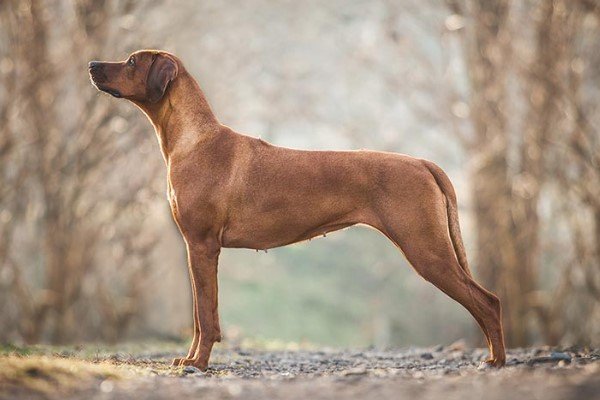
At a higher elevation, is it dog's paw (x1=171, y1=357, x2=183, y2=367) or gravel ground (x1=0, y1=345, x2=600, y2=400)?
gravel ground (x1=0, y1=345, x2=600, y2=400)

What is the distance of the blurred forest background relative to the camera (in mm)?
13109

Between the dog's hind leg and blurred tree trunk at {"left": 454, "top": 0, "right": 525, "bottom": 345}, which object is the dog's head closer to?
the dog's hind leg

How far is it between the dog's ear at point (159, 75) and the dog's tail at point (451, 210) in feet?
7.21

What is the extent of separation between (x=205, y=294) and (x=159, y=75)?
1.83 meters

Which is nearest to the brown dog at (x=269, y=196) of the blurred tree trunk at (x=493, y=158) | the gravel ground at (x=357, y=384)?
the gravel ground at (x=357, y=384)

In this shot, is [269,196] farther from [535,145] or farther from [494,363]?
[535,145]

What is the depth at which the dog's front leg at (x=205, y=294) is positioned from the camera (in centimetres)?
666

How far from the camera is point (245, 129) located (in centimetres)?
2195

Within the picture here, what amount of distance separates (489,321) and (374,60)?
1354cm

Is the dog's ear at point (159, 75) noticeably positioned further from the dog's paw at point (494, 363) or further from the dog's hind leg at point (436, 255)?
the dog's paw at point (494, 363)

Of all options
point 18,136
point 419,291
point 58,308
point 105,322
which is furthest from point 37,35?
point 419,291

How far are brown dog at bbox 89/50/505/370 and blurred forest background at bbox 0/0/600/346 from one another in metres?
6.29

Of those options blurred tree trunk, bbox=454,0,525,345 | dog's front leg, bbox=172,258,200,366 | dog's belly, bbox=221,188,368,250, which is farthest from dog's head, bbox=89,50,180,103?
blurred tree trunk, bbox=454,0,525,345

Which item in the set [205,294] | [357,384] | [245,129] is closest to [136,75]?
[205,294]
